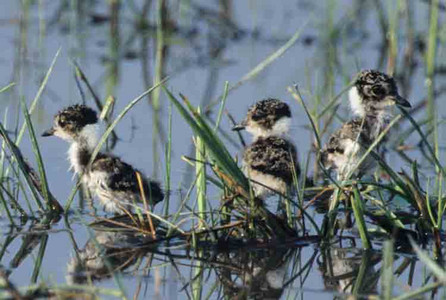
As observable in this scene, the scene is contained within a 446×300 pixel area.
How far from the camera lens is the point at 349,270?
5.50 metres

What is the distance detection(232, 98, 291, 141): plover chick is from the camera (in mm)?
6828

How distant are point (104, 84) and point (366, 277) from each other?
15.1 ft

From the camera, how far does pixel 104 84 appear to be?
9.54 m

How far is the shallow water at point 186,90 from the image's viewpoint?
5281mm

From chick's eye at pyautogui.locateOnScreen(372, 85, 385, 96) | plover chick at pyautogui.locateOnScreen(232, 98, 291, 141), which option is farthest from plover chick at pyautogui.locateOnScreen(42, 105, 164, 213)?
chick's eye at pyautogui.locateOnScreen(372, 85, 385, 96)

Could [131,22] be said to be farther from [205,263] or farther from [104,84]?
[205,263]

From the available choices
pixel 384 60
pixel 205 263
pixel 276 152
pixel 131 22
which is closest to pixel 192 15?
pixel 131 22

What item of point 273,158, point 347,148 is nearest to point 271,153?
point 273,158

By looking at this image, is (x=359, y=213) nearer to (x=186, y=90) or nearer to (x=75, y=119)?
(x=75, y=119)

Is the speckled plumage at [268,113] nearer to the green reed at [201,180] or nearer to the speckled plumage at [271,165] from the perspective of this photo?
the speckled plumage at [271,165]

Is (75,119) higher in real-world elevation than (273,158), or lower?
higher

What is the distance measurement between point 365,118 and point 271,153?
969 mm

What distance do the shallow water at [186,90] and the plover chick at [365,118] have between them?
26 centimetres

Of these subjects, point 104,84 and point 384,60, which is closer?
point 104,84
